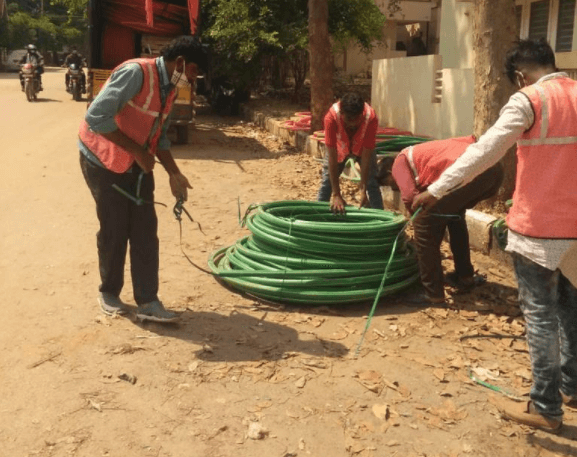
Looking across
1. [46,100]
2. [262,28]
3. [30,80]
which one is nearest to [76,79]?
[46,100]

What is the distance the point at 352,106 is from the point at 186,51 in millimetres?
2032

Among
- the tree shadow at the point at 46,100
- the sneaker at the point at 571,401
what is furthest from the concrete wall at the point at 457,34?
the tree shadow at the point at 46,100

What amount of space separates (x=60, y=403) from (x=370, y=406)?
1.64 m

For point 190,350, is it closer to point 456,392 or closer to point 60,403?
point 60,403

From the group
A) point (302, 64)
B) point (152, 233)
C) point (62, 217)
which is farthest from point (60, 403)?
point (302, 64)

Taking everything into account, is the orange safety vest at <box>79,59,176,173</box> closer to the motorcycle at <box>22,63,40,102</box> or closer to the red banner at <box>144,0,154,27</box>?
the red banner at <box>144,0,154,27</box>

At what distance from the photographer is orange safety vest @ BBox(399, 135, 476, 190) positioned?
539cm

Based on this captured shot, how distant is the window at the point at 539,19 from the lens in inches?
526

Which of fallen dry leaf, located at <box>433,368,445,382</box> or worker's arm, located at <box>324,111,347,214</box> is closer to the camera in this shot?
fallen dry leaf, located at <box>433,368,445,382</box>

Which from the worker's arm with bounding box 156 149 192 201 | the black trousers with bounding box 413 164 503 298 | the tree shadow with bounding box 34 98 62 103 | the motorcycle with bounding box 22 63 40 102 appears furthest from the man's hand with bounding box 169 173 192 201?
the tree shadow with bounding box 34 98 62 103

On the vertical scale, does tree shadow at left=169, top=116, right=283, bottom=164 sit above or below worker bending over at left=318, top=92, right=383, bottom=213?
below

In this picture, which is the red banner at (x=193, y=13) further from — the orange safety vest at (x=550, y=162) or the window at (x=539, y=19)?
the orange safety vest at (x=550, y=162)

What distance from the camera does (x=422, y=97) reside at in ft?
42.3

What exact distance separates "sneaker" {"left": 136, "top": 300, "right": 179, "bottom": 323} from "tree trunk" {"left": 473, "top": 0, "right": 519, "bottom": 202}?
12.4 feet
